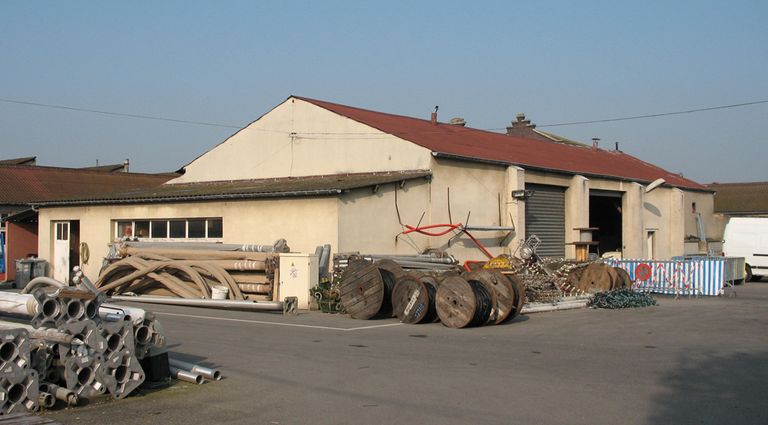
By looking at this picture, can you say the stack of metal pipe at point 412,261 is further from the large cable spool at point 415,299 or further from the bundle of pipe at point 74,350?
the bundle of pipe at point 74,350

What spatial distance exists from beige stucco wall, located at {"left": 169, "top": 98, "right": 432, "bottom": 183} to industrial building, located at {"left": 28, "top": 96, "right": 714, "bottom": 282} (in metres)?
0.05

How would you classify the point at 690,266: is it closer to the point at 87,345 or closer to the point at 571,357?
the point at 571,357

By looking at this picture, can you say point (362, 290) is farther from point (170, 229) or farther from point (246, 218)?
point (170, 229)

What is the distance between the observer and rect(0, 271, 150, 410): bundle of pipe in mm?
8703

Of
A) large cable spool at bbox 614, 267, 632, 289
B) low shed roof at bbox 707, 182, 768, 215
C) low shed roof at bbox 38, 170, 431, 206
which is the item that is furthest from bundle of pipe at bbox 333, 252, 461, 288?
low shed roof at bbox 707, 182, 768, 215

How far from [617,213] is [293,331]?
25.9m

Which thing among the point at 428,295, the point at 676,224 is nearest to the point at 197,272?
the point at 428,295

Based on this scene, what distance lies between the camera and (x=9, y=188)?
39406 millimetres

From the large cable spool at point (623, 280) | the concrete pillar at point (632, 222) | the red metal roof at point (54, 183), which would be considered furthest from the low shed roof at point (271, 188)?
the concrete pillar at point (632, 222)

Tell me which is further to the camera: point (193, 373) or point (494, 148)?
point (494, 148)

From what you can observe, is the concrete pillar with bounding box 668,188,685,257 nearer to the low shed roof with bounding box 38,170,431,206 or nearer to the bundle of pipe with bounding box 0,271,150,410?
the low shed roof with bounding box 38,170,431,206

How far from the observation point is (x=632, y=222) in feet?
117

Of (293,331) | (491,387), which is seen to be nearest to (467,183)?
(293,331)

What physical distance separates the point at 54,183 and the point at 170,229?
18.5 meters
